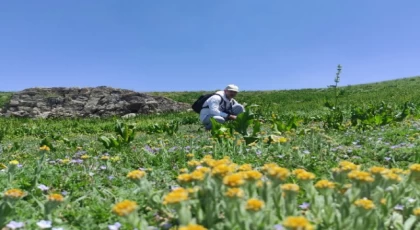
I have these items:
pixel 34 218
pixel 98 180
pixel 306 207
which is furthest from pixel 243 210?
pixel 98 180

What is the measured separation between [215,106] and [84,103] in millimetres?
18476

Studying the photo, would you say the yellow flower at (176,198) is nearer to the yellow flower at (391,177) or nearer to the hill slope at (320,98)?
the yellow flower at (391,177)

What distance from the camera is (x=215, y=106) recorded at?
36.7 feet

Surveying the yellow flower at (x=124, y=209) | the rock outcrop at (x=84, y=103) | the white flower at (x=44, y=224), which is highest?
the yellow flower at (x=124, y=209)

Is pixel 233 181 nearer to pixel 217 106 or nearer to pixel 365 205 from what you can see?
pixel 365 205

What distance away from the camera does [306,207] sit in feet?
9.19

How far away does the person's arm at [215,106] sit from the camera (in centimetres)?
1106

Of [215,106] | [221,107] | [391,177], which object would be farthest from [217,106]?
[391,177]

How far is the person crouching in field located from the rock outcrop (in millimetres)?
14534

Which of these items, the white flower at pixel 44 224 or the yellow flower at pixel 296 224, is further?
the white flower at pixel 44 224

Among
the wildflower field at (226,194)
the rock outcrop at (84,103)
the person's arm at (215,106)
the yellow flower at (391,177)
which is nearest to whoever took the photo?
the wildflower field at (226,194)

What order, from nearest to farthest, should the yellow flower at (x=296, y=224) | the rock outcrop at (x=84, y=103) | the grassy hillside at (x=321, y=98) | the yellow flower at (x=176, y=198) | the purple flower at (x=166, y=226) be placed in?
the yellow flower at (x=296, y=224)
the yellow flower at (x=176, y=198)
the purple flower at (x=166, y=226)
the grassy hillside at (x=321, y=98)
the rock outcrop at (x=84, y=103)

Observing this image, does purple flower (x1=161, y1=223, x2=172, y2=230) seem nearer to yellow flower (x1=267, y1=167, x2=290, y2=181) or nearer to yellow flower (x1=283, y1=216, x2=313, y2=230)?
yellow flower (x1=267, y1=167, x2=290, y2=181)

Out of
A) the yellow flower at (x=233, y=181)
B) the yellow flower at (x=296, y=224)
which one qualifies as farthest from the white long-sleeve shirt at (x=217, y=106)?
the yellow flower at (x=296, y=224)
